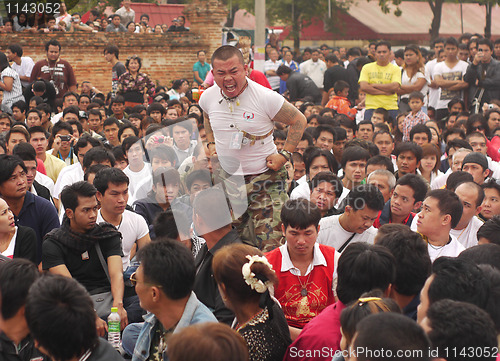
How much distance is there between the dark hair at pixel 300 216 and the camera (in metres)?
4.61

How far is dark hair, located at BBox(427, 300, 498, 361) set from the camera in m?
2.77

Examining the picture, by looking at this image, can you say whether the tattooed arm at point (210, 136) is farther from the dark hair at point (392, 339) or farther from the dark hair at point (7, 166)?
the dark hair at point (392, 339)

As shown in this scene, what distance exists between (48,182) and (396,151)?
3952 mm

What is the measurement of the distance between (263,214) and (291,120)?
0.82 m

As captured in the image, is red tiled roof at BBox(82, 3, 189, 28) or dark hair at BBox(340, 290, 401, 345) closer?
dark hair at BBox(340, 290, 401, 345)

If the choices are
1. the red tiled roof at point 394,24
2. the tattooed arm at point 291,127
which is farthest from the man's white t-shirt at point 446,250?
the red tiled roof at point 394,24

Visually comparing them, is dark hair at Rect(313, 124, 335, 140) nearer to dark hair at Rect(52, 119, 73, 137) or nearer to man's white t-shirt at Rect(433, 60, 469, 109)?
dark hair at Rect(52, 119, 73, 137)

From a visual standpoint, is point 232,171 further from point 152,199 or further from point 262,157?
point 152,199

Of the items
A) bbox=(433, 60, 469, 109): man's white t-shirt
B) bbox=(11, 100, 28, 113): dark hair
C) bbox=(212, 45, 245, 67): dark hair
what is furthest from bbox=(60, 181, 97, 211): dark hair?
bbox=(433, 60, 469, 109): man's white t-shirt

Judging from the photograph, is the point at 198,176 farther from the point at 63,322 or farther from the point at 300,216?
the point at 63,322

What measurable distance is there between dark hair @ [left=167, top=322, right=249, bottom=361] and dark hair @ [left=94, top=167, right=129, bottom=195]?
3.14 metres

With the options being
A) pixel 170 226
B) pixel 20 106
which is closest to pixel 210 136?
pixel 170 226

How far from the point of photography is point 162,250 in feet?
11.7

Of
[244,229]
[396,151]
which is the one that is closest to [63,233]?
[244,229]
